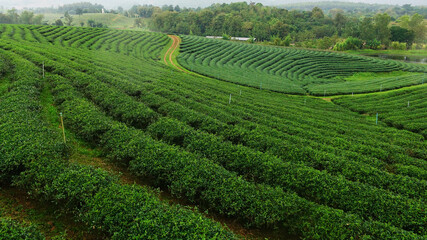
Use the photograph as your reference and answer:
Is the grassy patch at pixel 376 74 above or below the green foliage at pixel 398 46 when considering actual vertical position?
below

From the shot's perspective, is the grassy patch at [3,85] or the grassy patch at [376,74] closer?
the grassy patch at [3,85]

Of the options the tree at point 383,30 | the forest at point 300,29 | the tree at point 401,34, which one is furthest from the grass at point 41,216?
the tree at point 401,34

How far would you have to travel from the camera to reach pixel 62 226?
27.0ft

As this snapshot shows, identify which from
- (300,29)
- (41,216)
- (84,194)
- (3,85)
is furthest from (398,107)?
(300,29)

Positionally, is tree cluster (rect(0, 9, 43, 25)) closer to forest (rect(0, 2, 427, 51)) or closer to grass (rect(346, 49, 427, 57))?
forest (rect(0, 2, 427, 51))

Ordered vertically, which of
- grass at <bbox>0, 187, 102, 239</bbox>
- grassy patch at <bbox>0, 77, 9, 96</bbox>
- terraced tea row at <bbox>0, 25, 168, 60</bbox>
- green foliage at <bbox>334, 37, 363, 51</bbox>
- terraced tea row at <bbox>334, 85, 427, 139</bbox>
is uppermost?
green foliage at <bbox>334, 37, 363, 51</bbox>

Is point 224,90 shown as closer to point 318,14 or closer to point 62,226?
point 62,226

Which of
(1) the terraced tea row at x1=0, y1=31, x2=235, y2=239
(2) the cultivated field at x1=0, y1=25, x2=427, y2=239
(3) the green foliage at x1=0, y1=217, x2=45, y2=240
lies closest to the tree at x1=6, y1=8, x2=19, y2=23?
(2) the cultivated field at x1=0, y1=25, x2=427, y2=239

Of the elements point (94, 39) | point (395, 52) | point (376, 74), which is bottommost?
point (376, 74)

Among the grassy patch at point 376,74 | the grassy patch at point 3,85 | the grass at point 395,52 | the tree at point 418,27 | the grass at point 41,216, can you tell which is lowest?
the grass at point 41,216

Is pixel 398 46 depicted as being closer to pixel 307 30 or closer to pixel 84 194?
pixel 307 30

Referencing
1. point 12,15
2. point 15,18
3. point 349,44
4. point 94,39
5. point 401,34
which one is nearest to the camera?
point 94,39

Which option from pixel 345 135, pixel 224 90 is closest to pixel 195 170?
pixel 345 135

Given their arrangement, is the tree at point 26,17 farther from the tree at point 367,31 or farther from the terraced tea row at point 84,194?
the tree at point 367,31
